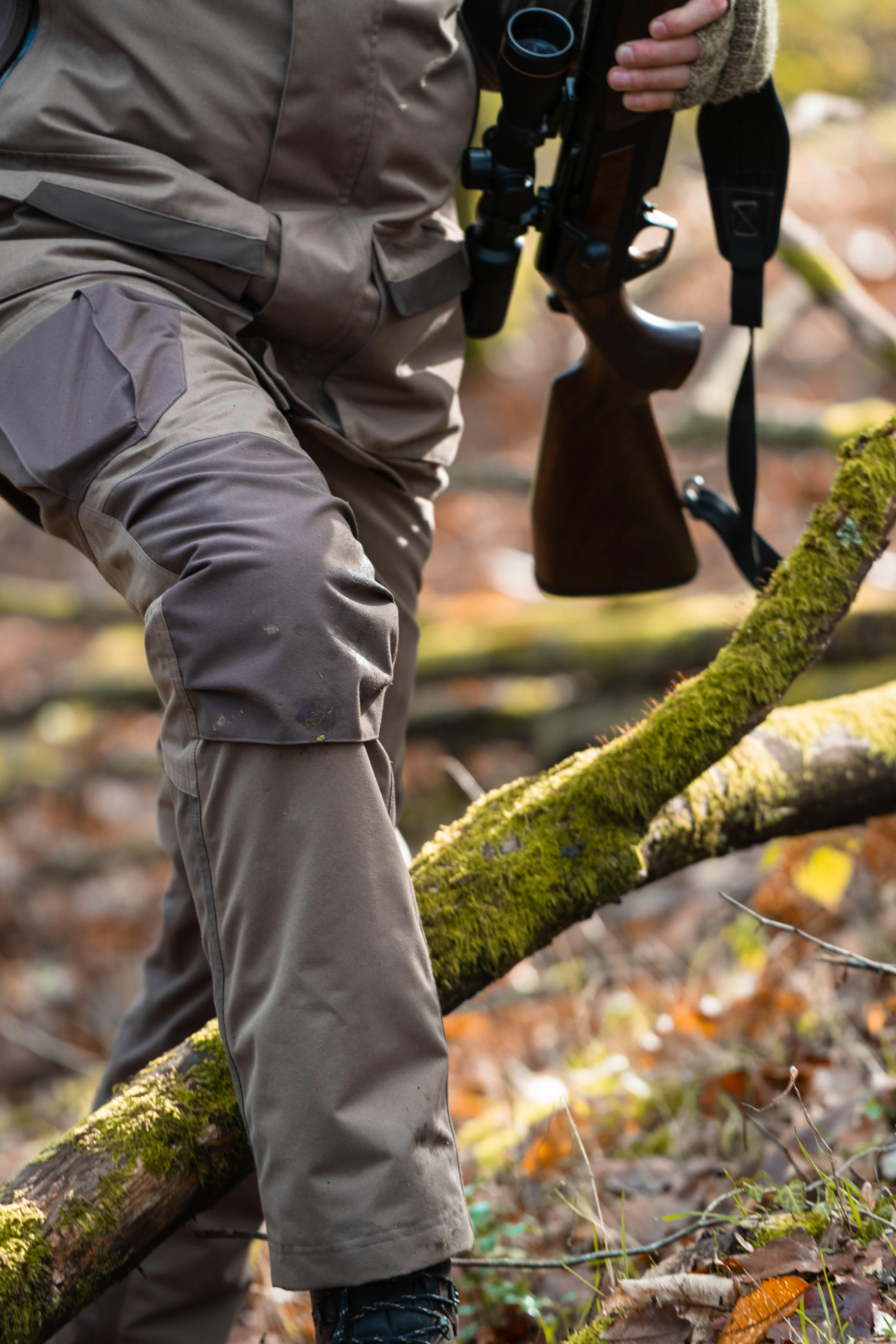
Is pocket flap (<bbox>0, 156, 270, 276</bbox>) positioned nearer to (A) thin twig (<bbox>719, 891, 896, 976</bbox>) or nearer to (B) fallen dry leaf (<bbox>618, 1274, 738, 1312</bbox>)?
(A) thin twig (<bbox>719, 891, 896, 976</bbox>)

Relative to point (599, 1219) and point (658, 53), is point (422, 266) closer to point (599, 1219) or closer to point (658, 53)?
point (658, 53)

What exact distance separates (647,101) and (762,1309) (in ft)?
6.64

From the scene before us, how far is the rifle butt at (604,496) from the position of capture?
102 inches

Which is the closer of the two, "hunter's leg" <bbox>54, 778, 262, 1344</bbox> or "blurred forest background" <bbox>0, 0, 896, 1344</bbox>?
"hunter's leg" <bbox>54, 778, 262, 1344</bbox>

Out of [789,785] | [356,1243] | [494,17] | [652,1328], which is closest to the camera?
[356,1243]

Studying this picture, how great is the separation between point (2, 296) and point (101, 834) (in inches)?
214

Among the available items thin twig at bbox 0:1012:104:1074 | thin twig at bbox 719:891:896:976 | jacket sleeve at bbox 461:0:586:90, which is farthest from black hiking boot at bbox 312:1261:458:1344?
thin twig at bbox 0:1012:104:1074

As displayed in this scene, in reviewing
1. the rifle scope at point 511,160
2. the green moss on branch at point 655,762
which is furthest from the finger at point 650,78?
the green moss on branch at point 655,762

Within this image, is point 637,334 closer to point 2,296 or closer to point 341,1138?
point 2,296

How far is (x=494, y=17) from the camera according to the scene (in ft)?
7.14

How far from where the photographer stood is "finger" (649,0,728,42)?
76.9 inches

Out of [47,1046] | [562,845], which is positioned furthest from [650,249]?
[47,1046]

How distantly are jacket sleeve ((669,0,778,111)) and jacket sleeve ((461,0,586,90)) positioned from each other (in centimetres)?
31

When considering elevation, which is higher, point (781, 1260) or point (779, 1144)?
point (781, 1260)
